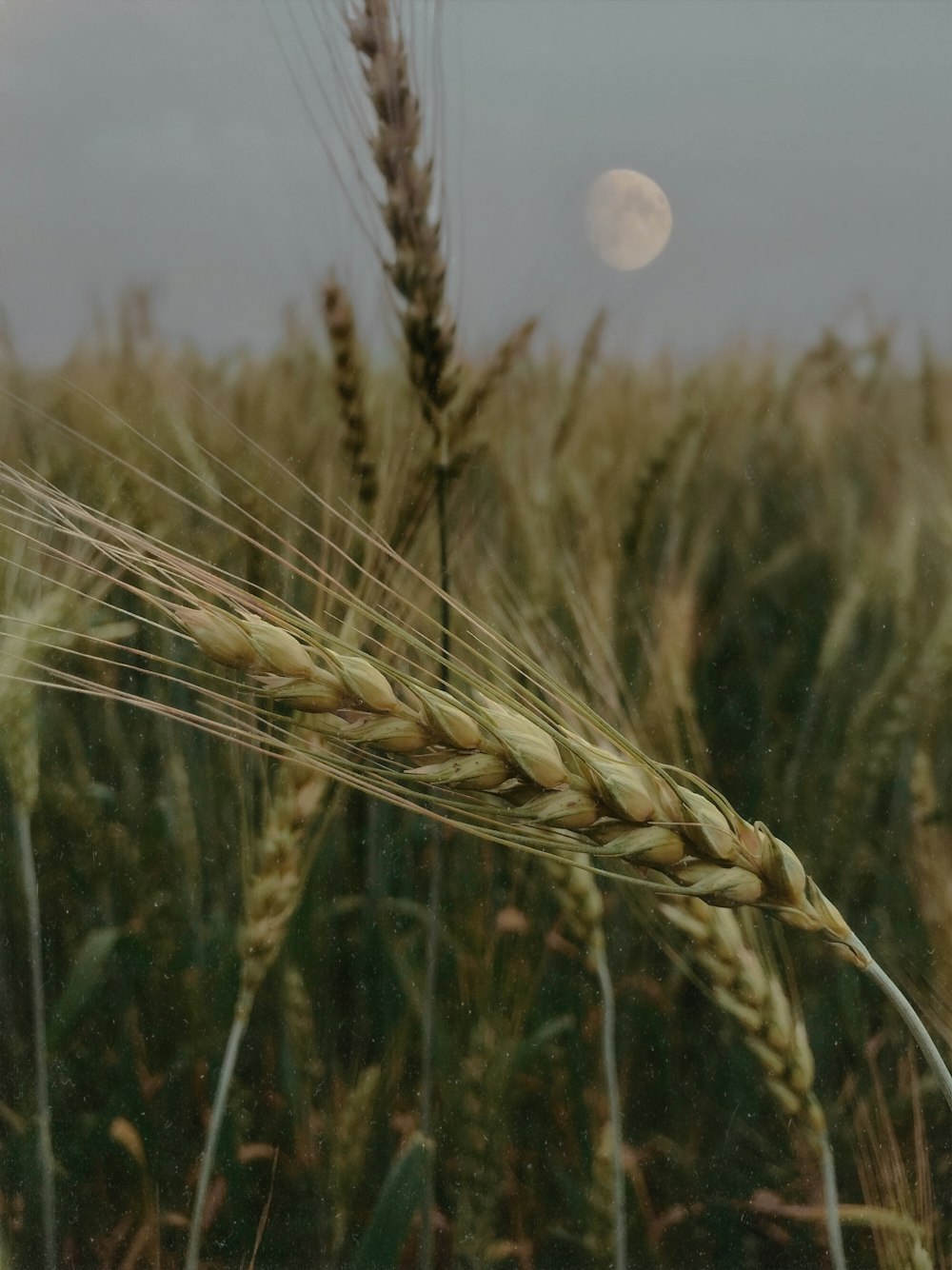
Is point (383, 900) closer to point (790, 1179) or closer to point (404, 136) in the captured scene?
point (790, 1179)

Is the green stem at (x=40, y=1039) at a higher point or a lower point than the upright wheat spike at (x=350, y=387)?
lower

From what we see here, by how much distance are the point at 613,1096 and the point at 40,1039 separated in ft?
1.47

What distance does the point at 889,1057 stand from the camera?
80cm

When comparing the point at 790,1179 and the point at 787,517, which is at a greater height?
the point at 787,517

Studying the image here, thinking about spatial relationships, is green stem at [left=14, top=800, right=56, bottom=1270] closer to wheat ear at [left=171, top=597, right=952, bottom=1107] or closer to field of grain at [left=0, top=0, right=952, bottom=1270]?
field of grain at [left=0, top=0, right=952, bottom=1270]

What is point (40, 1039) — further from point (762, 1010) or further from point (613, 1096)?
point (762, 1010)

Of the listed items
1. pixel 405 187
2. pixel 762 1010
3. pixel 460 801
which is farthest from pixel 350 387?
pixel 762 1010

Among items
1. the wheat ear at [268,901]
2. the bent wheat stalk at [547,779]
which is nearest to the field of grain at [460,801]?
the wheat ear at [268,901]

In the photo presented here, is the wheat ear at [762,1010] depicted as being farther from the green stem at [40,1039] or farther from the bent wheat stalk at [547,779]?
the green stem at [40,1039]

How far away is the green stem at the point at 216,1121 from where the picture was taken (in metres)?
0.81

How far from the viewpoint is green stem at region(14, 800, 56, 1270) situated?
83cm

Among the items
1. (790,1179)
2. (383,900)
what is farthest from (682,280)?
(790,1179)

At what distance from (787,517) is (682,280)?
0.61ft

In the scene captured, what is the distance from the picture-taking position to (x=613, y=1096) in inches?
31.1
